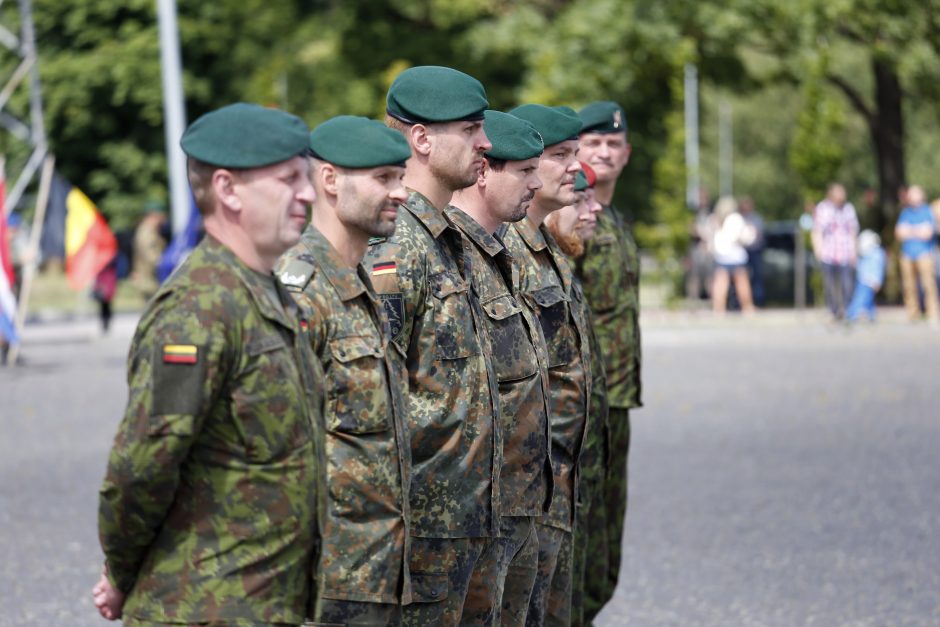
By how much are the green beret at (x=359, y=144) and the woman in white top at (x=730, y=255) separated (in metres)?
22.0

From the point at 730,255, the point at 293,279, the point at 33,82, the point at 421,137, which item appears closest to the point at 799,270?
the point at 730,255

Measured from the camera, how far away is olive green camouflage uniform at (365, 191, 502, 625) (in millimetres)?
4434

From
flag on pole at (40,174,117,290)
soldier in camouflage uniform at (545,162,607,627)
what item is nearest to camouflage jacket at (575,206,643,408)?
soldier in camouflage uniform at (545,162,607,627)

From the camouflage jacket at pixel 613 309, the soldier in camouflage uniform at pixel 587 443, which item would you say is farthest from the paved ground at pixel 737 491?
the camouflage jacket at pixel 613 309

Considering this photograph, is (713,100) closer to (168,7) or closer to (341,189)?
(168,7)

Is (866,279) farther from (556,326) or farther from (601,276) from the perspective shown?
(556,326)

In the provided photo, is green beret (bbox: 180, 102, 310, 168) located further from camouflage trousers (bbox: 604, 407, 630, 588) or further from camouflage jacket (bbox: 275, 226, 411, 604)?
camouflage trousers (bbox: 604, 407, 630, 588)

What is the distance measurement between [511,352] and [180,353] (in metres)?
1.85

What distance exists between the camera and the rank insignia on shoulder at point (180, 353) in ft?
10.5

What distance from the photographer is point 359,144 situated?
4.06 m

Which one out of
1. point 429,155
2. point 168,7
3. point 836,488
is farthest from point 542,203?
point 168,7

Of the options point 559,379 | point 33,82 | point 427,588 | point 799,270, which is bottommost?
point 799,270

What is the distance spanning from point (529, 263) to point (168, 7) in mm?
16748

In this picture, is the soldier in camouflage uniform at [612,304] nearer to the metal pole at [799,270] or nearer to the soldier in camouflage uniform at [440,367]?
the soldier in camouflage uniform at [440,367]
